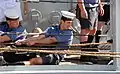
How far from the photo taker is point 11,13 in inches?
139

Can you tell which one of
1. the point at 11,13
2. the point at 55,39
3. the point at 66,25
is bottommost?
the point at 55,39

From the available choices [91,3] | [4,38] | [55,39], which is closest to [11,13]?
[4,38]

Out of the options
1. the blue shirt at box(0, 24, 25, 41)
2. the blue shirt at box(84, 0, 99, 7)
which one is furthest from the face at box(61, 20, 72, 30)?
the blue shirt at box(0, 24, 25, 41)

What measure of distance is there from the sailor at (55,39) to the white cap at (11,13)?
272 mm

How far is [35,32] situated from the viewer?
3.62m

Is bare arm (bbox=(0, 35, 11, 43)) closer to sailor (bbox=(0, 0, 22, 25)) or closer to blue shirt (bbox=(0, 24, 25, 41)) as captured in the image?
blue shirt (bbox=(0, 24, 25, 41))

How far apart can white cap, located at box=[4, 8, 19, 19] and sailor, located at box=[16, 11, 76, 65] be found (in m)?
0.27

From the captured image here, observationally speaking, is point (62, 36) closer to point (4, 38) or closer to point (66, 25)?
point (66, 25)

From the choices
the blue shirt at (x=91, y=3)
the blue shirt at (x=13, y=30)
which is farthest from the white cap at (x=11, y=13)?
the blue shirt at (x=91, y=3)

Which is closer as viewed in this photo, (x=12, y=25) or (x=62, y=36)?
(x=62, y=36)

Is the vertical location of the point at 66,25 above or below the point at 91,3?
below

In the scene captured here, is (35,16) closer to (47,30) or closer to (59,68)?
(47,30)

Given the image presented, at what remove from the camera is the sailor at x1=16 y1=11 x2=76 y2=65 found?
3357mm

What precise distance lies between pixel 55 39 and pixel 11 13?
511mm
